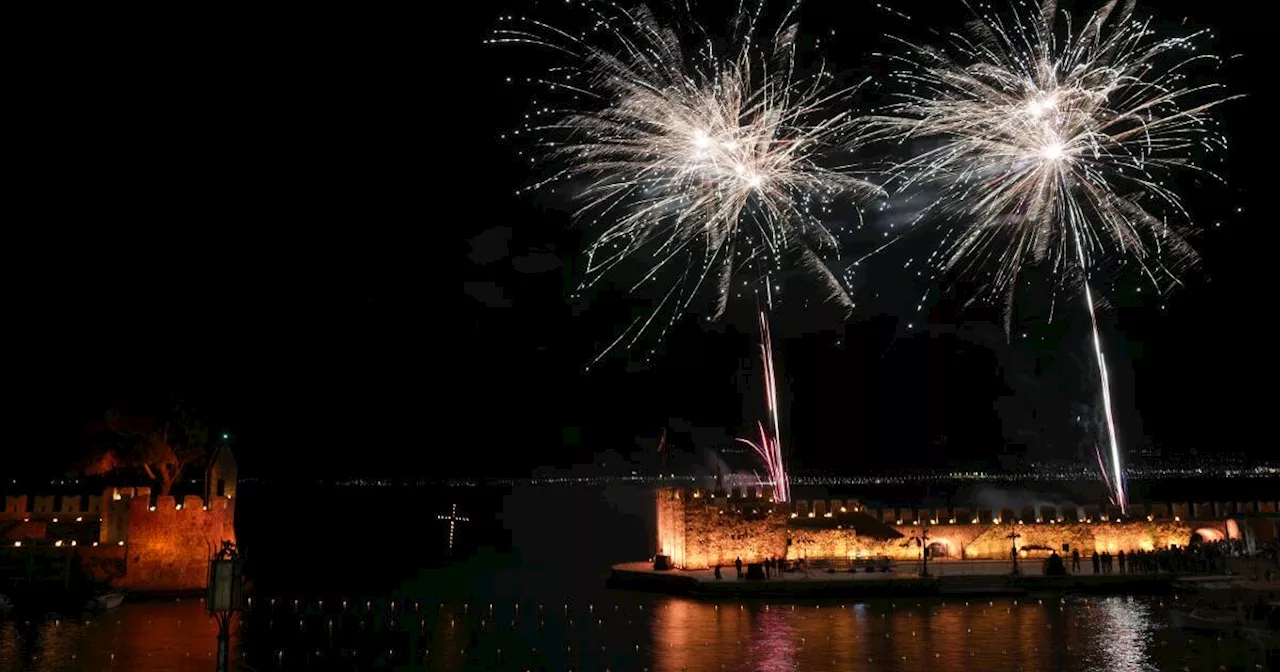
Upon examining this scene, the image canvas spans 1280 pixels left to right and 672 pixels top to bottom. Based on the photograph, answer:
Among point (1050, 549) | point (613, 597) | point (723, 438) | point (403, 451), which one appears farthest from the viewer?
point (403, 451)

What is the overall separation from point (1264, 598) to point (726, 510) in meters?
14.4

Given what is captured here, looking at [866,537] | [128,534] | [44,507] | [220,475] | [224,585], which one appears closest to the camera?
[224,585]

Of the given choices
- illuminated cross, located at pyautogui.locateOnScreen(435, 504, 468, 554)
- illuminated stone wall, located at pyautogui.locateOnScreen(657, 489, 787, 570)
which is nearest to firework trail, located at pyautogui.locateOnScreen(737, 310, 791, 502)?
illuminated stone wall, located at pyautogui.locateOnScreen(657, 489, 787, 570)

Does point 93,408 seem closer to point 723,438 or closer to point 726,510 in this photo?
point 726,510

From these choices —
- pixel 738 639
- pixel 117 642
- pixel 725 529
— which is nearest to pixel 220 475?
pixel 117 642

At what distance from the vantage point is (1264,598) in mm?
17953

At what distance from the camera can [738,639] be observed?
63.2ft

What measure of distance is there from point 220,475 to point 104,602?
5.20 meters

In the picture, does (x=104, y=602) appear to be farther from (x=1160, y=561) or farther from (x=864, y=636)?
(x=1160, y=561)

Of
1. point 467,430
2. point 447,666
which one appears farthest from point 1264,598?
point 467,430

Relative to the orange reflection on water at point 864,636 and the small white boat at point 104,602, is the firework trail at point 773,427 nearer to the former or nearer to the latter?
the orange reflection on water at point 864,636

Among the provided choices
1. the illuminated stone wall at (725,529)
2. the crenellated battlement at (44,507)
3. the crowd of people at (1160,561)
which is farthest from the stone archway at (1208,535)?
the crenellated battlement at (44,507)

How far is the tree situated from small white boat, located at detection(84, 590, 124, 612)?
5.67 m

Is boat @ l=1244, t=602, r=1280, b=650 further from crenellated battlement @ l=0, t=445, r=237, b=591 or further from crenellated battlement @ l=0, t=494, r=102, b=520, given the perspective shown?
crenellated battlement @ l=0, t=494, r=102, b=520
